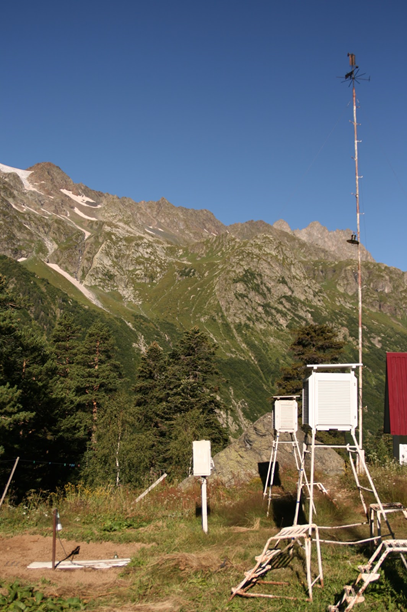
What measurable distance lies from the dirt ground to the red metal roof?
72.7 ft

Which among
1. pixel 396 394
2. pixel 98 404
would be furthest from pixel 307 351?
pixel 98 404

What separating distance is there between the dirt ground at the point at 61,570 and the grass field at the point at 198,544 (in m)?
0.07

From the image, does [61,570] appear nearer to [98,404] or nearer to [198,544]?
[198,544]

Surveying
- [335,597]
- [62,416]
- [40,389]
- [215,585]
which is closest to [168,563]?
[215,585]

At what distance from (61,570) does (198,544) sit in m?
3.42

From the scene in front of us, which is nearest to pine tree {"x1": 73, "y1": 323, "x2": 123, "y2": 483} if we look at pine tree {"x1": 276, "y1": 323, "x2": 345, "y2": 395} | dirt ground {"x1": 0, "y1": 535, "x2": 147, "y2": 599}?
pine tree {"x1": 276, "y1": 323, "x2": 345, "y2": 395}

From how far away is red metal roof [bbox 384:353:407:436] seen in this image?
27.5 meters

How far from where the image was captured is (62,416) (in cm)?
3238

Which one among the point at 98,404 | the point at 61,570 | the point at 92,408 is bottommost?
the point at 92,408

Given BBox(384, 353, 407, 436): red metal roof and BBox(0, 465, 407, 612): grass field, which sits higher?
BBox(384, 353, 407, 436): red metal roof

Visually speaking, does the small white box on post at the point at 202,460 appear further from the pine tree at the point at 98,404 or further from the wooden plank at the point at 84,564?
the pine tree at the point at 98,404

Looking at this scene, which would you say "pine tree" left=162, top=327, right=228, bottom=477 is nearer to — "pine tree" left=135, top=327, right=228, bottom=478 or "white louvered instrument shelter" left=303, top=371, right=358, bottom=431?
"pine tree" left=135, top=327, right=228, bottom=478

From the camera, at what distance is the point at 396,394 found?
92.6 feet

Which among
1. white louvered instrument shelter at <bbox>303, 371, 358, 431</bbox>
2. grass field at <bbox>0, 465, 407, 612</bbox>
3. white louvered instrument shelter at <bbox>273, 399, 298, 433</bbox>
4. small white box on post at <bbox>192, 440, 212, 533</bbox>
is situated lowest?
grass field at <bbox>0, 465, 407, 612</bbox>
